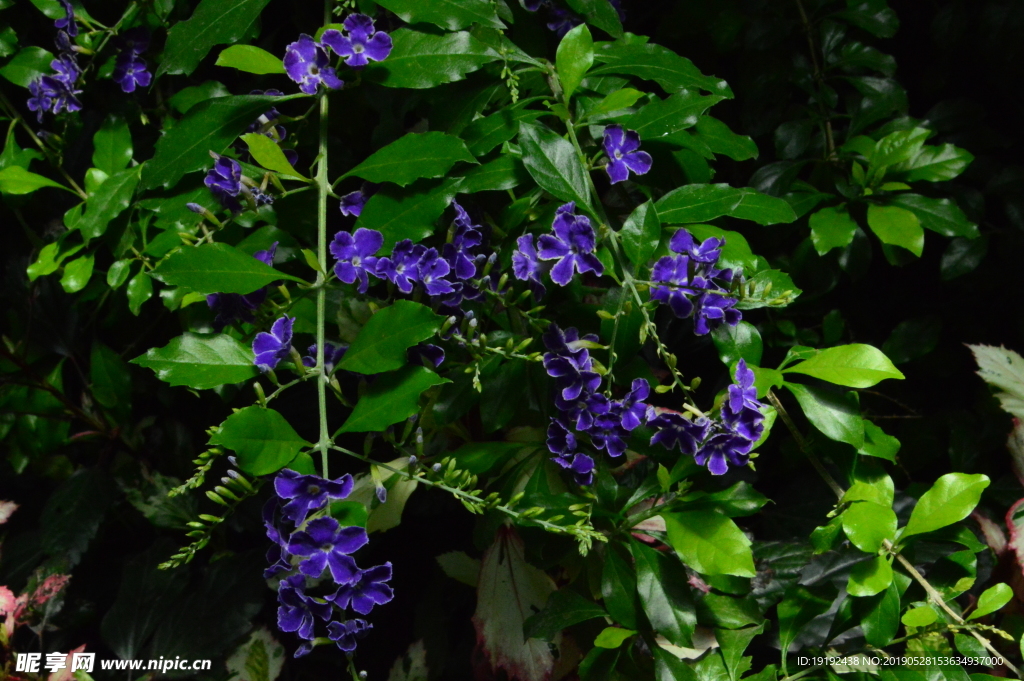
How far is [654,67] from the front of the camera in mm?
894

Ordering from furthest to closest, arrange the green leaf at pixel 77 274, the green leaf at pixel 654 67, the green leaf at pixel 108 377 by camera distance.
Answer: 1. the green leaf at pixel 108 377
2. the green leaf at pixel 77 274
3. the green leaf at pixel 654 67

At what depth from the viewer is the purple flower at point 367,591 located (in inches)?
27.7

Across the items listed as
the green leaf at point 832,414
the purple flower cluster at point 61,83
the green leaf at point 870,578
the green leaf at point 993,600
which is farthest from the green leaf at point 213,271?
the green leaf at point 993,600

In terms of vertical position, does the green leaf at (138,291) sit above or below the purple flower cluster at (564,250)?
below

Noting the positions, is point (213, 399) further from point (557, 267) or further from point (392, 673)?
point (557, 267)

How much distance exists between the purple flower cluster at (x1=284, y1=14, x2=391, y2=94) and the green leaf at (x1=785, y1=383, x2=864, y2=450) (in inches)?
24.4

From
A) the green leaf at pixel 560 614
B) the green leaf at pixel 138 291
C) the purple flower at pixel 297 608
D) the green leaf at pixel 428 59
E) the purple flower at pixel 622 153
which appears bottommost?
the green leaf at pixel 560 614

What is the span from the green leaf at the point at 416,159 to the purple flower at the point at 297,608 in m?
0.43

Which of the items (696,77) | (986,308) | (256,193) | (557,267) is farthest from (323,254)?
(986,308)

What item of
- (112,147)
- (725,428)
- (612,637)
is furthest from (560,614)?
(112,147)

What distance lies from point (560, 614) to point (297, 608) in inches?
12.3

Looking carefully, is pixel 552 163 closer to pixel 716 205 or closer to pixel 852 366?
pixel 716 205

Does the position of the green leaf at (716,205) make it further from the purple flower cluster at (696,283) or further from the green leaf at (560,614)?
the green leaf at (560,614)

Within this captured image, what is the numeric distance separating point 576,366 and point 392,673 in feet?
1.89
